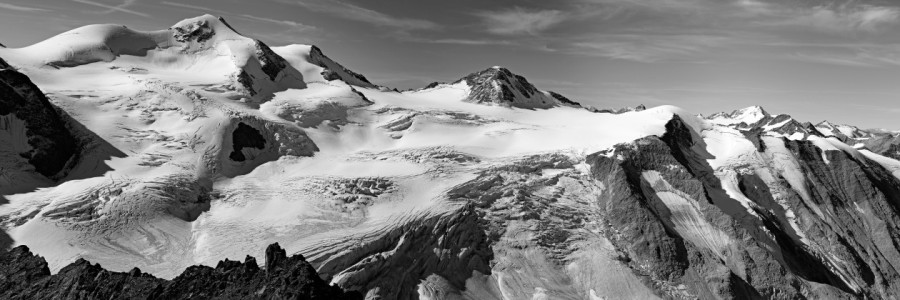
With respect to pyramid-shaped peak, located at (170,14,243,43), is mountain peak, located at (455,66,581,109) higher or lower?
lower

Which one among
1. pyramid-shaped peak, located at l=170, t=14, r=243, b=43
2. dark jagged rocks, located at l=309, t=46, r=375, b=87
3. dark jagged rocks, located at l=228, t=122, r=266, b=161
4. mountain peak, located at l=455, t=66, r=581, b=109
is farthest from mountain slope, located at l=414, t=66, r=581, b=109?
dark jagged rocks, located at l=228, t=122, r=266, b=161

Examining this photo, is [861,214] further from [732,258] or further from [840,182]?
[732,258]

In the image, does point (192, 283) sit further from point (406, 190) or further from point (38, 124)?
point (38, 124)

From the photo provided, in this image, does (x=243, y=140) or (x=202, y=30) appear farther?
(x=202, y=30)

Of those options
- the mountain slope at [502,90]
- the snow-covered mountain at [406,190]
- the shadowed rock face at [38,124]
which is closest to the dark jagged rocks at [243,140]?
the snow-covered mountain at [406,190]

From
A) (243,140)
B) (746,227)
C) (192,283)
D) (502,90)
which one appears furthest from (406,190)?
(502,90)

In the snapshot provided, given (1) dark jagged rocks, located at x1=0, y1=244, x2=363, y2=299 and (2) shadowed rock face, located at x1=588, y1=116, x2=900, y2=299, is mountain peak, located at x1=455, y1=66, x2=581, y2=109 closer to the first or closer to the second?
(2) shadowed rock face, located at x1=588, y1=116, x2=900, y2=299

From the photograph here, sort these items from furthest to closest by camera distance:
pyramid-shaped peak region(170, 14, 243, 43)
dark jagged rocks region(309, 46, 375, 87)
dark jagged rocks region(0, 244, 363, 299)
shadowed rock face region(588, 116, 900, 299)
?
dark jagged rocks region(309, 46, 375, 87), pyramid-shaped peak region(170, 14, 243, 43), shadowed rock face region(588, 116, 900, 299), dark jagged rocks region(0, 244, 363, 299)
